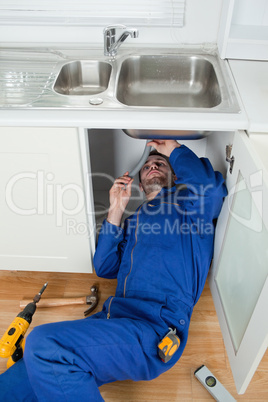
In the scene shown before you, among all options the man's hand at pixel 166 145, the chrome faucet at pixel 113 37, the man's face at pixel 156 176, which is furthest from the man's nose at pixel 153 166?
the chrome faucet at pixel 113 37

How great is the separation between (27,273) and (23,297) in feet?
0.51

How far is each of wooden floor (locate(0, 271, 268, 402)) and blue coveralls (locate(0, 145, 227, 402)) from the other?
13 cm

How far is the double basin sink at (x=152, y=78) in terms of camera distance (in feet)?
4.90

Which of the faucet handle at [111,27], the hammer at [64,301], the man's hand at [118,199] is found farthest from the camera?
the hammer at [64,301]

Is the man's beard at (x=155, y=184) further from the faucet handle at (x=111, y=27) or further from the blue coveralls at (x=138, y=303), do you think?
the faucet handle at (x=111, y=27)

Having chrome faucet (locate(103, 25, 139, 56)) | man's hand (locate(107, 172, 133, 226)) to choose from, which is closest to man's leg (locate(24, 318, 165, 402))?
man's hand (locate(107, 172, 133, 226))

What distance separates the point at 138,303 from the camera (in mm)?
1305

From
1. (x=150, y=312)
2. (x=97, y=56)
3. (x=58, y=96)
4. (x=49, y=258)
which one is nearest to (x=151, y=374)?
(x=150, y=312)

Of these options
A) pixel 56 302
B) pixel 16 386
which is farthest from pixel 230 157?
pixel 16 386

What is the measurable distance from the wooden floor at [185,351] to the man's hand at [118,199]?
0.40m

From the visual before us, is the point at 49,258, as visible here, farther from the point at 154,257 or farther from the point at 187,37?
the point at 187,37

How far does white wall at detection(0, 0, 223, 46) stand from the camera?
1532 mm

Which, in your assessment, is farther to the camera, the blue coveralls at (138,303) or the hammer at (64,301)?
the hammer at (64,301)

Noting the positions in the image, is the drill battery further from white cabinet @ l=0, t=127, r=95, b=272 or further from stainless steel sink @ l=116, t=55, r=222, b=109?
stainless steel sink @ l=116, t=55, r=222, b=109
